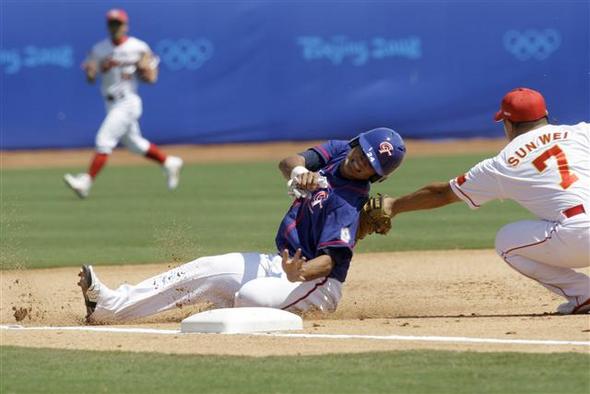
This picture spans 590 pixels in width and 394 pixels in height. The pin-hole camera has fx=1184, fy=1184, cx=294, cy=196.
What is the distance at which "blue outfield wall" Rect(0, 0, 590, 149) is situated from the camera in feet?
73.9

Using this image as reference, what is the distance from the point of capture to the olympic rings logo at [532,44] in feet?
75.5

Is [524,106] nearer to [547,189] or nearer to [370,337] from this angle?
[547,189]

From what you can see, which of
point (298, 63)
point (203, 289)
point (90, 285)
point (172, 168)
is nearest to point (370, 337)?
point (203, 289)

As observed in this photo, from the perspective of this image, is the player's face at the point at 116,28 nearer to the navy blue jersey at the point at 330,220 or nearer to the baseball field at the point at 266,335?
the baseball field at the point at 266,335

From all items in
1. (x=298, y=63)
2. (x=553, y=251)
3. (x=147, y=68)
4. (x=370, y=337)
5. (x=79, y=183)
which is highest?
(x=147, y=68)

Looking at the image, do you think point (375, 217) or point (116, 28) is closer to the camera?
point (375, 217)

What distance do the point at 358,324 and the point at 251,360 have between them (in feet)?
4.68

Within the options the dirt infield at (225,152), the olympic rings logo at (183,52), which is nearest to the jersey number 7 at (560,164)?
the dirt infield at (225,152)

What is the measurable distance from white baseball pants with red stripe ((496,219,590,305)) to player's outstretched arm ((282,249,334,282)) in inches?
Result: 42.6

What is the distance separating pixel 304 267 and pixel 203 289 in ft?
2.91

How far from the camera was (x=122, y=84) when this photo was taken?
17.7m

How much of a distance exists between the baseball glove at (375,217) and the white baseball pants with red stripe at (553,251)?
2.24 ft

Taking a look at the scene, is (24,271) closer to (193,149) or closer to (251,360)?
(251,360)

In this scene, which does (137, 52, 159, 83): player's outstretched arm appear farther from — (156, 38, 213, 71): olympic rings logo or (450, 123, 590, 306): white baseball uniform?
(450, 123, 590, 306): white baseball uniform
